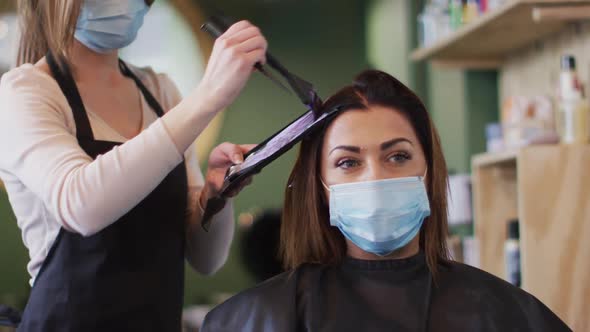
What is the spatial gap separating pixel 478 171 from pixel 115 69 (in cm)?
186

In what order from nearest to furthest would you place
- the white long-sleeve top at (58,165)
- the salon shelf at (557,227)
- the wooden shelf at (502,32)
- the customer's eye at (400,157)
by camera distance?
the white long-sleeve top at (58,165) → the customer's eye at (400,157) → the salon shelf at (557,227) → the wooden shelf at (502,32)

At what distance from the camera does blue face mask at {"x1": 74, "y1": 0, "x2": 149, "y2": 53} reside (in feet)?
5.35

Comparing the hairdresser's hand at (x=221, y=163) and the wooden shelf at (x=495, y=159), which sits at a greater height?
the hairdresser's hand at (x=221, y=163)

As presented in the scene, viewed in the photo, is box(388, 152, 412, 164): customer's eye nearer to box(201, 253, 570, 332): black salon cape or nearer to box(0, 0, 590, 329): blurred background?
box(201, 253, 570, 332): black salon cape

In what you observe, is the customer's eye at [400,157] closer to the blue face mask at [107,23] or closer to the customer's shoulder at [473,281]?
the customer's shoulder at [473,281]

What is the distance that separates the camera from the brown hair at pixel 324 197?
1685 mm

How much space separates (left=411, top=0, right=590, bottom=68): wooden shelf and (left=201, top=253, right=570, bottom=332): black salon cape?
4.27 ft

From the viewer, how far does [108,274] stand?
5.05ft

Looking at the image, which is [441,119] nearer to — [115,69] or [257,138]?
[257,138]

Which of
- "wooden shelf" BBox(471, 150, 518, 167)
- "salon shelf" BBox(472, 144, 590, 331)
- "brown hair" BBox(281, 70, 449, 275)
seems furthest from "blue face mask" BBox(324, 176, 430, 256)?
"wooden shelf" BBox(471, 150, 518, 167)

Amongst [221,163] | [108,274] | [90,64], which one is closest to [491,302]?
[221,163]

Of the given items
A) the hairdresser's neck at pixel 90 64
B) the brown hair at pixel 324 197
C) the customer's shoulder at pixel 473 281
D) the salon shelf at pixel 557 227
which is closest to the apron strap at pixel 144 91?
the hairdresser's neck at pixel 90 64

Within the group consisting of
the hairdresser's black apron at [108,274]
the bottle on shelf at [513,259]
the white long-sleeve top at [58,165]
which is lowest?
the bottle on shelf at [513,259]

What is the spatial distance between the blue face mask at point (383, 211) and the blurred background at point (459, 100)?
85 centimetres
